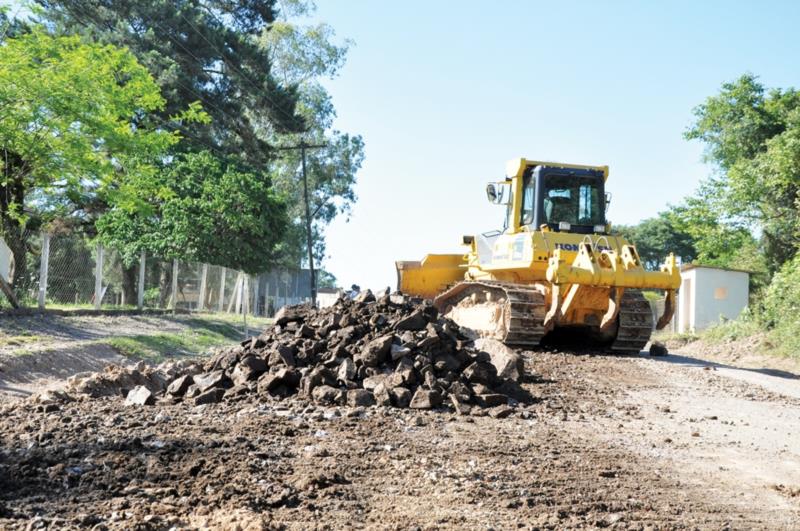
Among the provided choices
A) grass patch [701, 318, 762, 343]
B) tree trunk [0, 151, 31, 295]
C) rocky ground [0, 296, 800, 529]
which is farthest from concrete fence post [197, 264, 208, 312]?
rocky ground [0, 296, 800, 529]

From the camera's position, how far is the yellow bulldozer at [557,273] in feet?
46.0

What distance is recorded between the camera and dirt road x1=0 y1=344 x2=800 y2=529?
496cm

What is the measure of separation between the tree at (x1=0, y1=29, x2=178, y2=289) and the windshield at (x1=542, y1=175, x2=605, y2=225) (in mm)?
9875

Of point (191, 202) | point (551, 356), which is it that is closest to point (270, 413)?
point (551, 356)

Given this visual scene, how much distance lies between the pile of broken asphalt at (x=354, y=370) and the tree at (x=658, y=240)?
174ft

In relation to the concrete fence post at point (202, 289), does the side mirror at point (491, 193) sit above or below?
above

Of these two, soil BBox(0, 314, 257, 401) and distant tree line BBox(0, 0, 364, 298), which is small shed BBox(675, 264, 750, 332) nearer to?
distant tree line BBox(0, 0, 364, 298)

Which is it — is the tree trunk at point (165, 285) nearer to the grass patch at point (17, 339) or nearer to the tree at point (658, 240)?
the grass patch at point (17, 339)

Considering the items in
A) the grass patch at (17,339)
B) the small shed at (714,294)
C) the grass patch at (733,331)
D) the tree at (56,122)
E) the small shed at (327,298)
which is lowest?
the grass patch at (17,339)

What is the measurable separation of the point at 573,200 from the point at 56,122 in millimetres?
10629

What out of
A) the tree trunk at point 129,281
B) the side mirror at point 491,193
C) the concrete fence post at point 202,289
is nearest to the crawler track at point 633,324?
the side mirror at point 491,193

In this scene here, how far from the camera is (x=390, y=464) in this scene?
20.7 feet

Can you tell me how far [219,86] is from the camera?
37.2 m

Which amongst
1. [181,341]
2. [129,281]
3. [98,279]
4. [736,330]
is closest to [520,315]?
[181,341]
